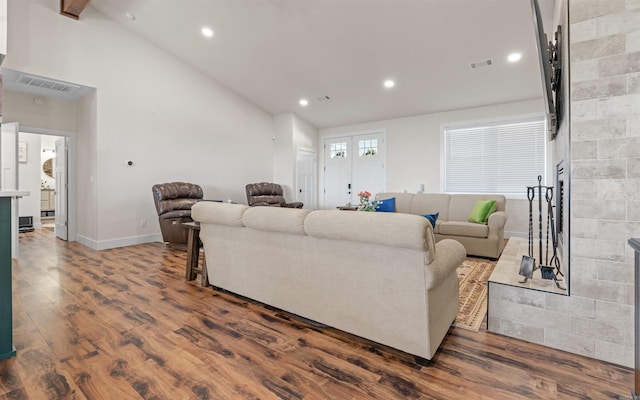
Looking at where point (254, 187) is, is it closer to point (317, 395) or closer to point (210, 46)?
point (210, 46)

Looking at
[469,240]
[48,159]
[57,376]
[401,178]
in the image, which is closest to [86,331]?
[57,376]

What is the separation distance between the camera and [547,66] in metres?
2.10

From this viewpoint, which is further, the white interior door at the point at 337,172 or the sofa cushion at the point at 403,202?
the white interior door at the point at 337,172

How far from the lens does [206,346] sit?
1.90 meters

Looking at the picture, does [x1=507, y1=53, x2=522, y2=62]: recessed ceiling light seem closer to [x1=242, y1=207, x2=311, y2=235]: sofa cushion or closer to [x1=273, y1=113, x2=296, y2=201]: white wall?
[x1=242, y1=207, x2=311, y2=235]: sofa cushion

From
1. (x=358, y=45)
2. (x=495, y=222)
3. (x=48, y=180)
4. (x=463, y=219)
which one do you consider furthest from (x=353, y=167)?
(x=48, y=180)

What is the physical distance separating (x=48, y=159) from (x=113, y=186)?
5.91 m

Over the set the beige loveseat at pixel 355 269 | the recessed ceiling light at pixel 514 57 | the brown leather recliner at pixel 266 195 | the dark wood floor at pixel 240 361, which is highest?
the recessed ceiling light at pixel 514 57

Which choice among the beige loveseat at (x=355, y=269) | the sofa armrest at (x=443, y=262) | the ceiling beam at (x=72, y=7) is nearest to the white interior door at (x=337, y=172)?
the ceiling beam at (x=72, y=7)

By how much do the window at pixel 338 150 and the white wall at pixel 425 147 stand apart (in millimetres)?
649

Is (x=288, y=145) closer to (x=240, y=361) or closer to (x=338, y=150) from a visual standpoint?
(x=338, y=150)

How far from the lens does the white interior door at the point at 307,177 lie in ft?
24.8

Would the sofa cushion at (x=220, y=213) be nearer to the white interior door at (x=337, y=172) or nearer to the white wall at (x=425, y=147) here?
the white wall at (x=425, y=147)

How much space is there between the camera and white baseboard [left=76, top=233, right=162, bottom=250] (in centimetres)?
484
